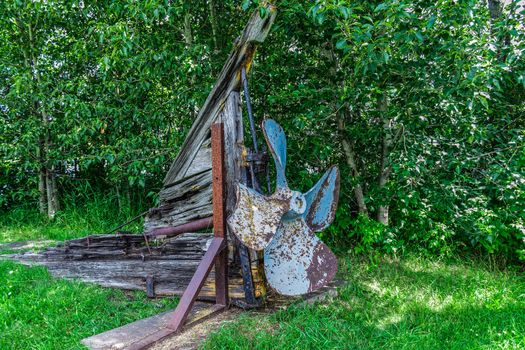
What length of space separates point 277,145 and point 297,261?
2.54 feet

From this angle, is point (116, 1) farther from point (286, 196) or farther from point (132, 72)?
point (286, 196)

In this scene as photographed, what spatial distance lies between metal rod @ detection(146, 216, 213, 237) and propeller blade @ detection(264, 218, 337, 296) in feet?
2.21

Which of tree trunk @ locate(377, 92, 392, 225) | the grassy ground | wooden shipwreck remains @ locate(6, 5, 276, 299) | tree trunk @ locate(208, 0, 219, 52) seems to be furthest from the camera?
tree trunk @ locate(208, 0, 219, 52)

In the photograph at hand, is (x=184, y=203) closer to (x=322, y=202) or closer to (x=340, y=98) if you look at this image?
(x=322, y=202)

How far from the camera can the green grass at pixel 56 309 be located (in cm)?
250

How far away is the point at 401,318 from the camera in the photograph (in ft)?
9.30

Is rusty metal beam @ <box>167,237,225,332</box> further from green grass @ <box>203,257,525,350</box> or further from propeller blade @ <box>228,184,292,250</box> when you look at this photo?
propeller blade @ <box>228,184,292,250</box>

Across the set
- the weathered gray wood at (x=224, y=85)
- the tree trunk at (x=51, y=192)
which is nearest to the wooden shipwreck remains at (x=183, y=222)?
the weathered gray wood at (x=224, y=85)

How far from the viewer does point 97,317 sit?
2.82m

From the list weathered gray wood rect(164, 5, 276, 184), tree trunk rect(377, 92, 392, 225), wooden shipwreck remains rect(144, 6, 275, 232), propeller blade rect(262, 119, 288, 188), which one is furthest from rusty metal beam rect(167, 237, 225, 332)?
tree trunk rect(377, 92, 392, 225)

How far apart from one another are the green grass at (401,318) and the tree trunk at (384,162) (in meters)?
0.74

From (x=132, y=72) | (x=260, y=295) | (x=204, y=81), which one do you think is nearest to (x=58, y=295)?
(x=260, y=295)

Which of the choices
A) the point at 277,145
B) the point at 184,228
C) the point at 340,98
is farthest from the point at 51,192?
the point at 277,145

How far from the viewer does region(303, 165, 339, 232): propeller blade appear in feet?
8.75
